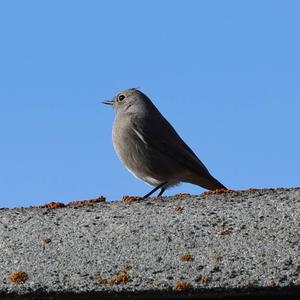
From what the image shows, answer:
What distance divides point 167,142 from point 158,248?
5.04 m

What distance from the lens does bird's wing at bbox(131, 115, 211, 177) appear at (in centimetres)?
1024

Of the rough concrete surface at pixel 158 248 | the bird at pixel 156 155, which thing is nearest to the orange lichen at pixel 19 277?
the rough concrete surface at pixel 158 248

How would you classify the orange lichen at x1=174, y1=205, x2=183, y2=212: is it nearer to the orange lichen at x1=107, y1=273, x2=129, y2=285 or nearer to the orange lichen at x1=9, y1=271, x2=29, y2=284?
the orange lichen at x1=107, y1=273, x2=129, y2=285

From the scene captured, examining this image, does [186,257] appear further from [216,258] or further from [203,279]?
[203,279]

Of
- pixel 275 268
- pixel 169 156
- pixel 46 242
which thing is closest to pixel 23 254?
pixel 46 242

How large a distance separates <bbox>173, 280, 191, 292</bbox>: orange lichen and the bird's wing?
17.7 feet

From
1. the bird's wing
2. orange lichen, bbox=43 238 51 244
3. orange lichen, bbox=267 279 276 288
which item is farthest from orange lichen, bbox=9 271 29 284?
the bird's wing

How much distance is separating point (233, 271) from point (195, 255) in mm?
355

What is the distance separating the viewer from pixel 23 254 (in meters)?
5.58

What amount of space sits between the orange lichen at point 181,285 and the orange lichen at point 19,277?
2.87ft

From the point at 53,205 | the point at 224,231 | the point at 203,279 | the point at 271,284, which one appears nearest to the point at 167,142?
the point at 53,205

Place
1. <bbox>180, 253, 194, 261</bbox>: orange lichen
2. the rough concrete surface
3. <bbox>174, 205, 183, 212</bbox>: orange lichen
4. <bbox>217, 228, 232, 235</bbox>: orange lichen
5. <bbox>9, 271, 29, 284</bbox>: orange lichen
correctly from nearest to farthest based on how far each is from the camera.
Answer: the rough concrete surface < <bbox>9, 271, 29, 284</bbox>: orange lichen < <bbox>180, 253, 194, 261</bbox>: orange lichen < <bbox>217, 228, 232, 235</bbox>: orange lichen < <bbox>174, 205, 183, 212</bbox>: orange lichen

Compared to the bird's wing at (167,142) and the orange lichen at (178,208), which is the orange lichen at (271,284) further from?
the bird's wing at (167,142)

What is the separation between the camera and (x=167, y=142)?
1038 centimetres
